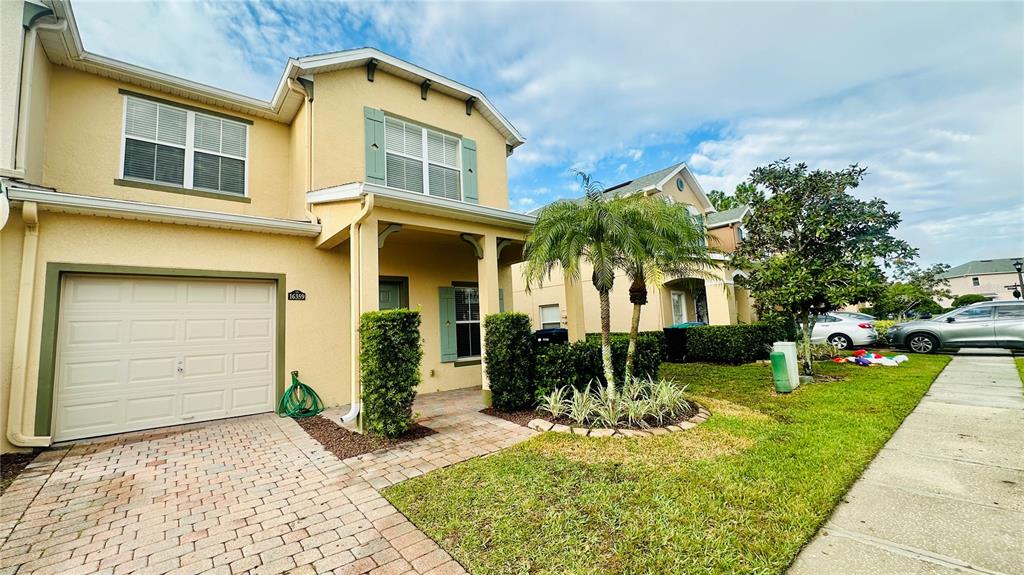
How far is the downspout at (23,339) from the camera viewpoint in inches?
189

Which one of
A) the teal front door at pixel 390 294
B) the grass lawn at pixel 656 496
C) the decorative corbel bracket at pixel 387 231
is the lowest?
the grass lawn at pixel 656 496

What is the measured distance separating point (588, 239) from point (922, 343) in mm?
13322

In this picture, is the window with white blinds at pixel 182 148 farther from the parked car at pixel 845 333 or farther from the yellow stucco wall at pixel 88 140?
the parked car at pixel 845 333

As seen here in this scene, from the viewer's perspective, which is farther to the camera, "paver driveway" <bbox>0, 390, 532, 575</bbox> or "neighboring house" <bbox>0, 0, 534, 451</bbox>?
"neighboring house" <bbox>0, 0, 534, 451</bbox>

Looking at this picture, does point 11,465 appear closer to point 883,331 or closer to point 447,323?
point 447,323

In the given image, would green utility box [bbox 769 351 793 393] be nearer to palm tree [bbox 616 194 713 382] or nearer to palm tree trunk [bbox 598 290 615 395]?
palm tree [bbox 616 194 713 382]

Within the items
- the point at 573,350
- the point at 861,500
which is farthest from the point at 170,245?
the point at 861,500

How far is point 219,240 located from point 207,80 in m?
3.56

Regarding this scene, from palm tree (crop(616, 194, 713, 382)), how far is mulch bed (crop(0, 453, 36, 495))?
7579 millimetres

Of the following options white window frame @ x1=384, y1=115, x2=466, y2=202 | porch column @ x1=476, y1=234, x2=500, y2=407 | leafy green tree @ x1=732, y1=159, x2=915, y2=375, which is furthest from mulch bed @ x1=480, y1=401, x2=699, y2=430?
white window frame @ x1=384, y1=115, x2=466, y2=202

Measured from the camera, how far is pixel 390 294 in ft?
27.3

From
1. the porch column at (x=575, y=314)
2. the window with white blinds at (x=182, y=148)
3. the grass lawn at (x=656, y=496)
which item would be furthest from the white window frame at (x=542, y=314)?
the window with white blinds at (x=182, y=148)

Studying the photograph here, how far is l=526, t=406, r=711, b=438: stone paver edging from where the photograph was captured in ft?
15.9

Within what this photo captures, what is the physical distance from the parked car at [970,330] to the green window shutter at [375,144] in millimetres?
16446
